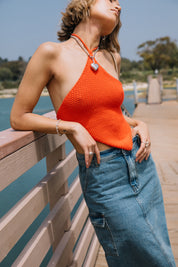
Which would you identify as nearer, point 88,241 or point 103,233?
point 103,233

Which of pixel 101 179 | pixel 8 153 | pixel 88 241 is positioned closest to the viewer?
pixel 8 153

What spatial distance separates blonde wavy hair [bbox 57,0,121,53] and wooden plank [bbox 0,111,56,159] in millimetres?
523

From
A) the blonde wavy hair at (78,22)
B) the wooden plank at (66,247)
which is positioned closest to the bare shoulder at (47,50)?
the blonde wavy hair at (78,22)

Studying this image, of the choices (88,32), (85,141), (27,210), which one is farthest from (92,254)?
(88,32)

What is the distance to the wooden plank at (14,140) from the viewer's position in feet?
2.82

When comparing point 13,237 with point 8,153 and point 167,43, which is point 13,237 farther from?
point 167,43

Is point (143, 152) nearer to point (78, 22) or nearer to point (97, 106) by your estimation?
point (97, 106)

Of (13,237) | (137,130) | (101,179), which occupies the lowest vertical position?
(13,237)

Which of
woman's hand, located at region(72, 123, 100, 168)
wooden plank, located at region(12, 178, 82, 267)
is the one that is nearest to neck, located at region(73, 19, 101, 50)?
woman's hand, located at region(72, 123, 100, 168)

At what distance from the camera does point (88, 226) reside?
1996 mm

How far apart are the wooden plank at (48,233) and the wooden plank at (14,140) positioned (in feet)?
1.24

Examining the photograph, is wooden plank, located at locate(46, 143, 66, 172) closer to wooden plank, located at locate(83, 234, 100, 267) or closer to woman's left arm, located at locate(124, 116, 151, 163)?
woman's left arm, located at locate(124, 116, 151, 163)

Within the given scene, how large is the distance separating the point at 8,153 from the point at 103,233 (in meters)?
0.51

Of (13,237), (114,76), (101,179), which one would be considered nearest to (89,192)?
(101,179)
